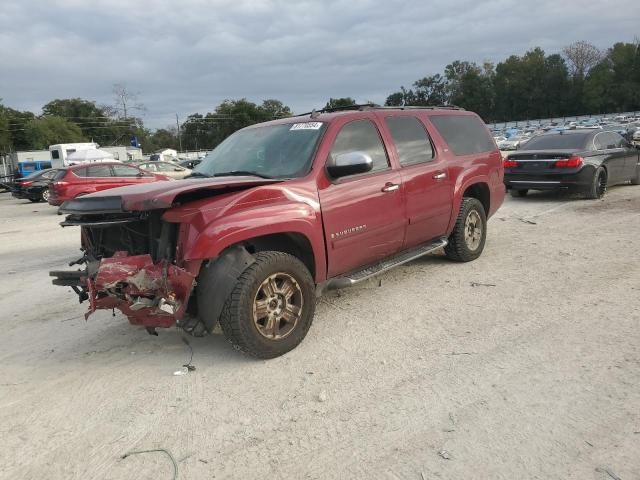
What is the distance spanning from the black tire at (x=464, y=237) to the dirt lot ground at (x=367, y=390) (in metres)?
0.60

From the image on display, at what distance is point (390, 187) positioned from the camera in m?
4.84

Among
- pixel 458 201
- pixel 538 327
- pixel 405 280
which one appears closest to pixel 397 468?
pixel 538 327

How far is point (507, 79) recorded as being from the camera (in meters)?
118

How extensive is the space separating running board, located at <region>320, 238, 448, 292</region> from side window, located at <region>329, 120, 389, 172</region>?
3.07ft

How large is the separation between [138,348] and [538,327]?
3.39 m

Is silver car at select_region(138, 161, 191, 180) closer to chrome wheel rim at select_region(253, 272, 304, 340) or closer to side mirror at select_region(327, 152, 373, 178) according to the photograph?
side mirror at select_region(327, 152, 373, 178)

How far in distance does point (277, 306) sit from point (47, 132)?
2824 inches

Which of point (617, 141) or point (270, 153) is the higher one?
point (270, 153)

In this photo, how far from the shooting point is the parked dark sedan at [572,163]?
10555mm

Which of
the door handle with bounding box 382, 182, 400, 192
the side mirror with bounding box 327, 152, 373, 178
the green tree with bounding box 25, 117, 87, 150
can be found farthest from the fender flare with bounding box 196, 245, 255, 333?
the green tree with bounding box 25, 117, 87, 150

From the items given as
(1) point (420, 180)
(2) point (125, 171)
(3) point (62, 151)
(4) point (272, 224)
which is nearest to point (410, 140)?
(1) point (420, 180)

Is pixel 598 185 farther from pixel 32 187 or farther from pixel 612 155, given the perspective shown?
pixel 32 187

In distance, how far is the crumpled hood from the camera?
337cm

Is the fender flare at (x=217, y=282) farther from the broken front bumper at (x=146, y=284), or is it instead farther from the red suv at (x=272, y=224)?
the broken front bumper at (x=146, y=284)
